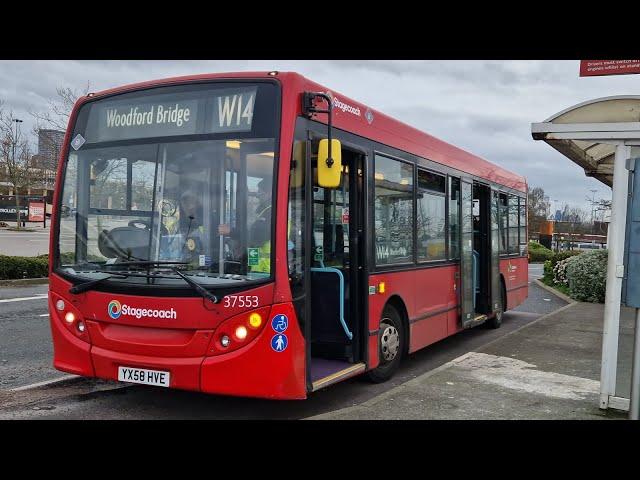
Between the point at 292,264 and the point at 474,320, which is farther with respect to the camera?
the point at 474,320

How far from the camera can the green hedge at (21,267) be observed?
1631cm

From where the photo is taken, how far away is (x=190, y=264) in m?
4.89

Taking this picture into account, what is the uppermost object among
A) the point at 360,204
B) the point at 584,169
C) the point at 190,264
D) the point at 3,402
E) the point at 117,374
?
the point at 584,169

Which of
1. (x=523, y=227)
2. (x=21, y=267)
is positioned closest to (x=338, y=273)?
(x=523, y=227)

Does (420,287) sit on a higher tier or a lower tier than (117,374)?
higher

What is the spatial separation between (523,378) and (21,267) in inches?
586

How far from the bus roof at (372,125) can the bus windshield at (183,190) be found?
119mm

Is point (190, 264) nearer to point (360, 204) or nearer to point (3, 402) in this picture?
point (360, 204)

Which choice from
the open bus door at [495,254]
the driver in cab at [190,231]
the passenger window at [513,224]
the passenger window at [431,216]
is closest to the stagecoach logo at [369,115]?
the passenger window at [431,216]

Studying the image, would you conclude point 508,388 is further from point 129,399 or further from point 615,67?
point 615,67

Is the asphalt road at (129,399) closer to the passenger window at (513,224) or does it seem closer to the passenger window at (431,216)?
the passenger window at (431,216)

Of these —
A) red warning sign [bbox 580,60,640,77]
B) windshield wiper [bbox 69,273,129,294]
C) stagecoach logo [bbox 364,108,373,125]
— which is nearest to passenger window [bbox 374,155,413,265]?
stagecoach logo [bbox 364,108,373,125]

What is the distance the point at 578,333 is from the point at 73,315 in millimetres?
8365

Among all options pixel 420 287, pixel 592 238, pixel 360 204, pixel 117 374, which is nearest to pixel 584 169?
pixel 420 287
